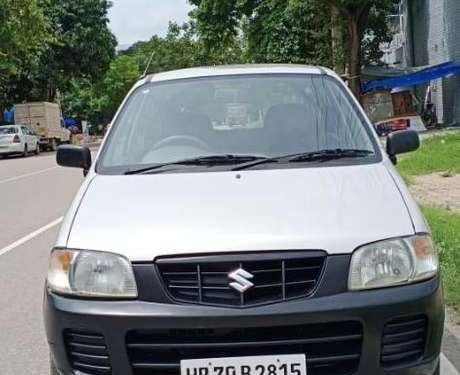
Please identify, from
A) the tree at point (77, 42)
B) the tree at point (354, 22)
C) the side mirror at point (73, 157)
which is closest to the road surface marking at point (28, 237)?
the side mirror at point (73, 157)

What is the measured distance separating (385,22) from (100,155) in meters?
32.9

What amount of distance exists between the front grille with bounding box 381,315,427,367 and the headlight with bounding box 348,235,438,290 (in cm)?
17

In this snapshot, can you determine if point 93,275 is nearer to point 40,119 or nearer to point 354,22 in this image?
point 354,22

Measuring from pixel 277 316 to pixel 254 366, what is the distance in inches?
9.0

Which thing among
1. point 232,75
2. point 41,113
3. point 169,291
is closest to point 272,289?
point 169,291

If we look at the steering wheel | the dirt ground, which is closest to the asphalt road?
the steering wheel

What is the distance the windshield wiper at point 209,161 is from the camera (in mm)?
4000

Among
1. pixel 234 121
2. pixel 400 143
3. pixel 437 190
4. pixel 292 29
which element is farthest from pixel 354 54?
pixel 234 121

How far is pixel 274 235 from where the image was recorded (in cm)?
301

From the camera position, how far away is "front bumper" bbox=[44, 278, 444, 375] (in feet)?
9.57

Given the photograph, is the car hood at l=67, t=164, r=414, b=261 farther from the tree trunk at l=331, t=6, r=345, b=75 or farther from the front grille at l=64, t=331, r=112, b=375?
the tree trunk at l=331, t=6, r=345, b=75

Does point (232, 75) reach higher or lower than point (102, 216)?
higher

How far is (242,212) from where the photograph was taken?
322cm

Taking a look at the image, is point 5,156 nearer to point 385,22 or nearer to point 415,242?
point 385,22
